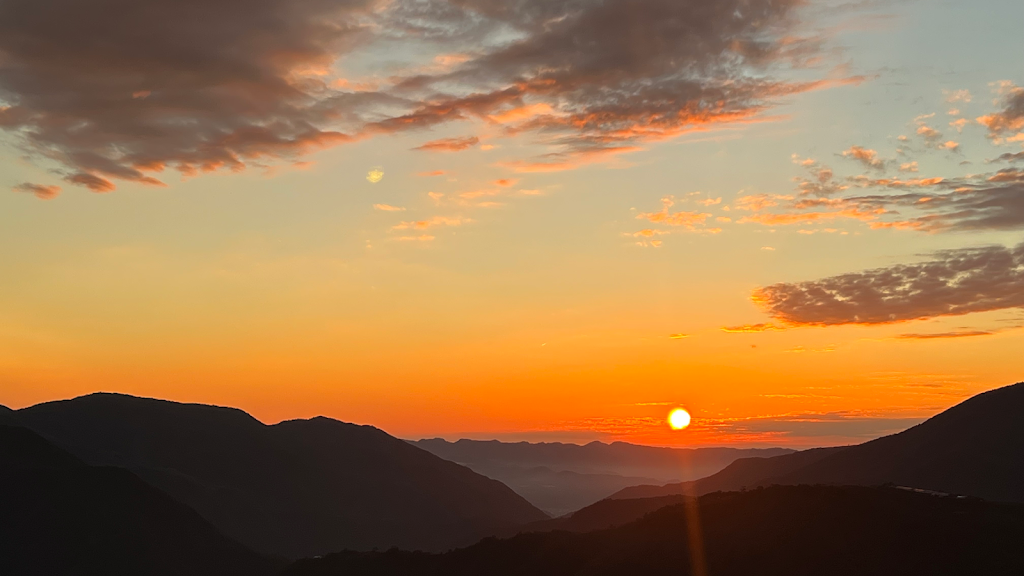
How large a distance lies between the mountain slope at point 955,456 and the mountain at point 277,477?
174ft

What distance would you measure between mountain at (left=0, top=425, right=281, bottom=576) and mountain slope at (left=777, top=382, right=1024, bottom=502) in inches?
2806

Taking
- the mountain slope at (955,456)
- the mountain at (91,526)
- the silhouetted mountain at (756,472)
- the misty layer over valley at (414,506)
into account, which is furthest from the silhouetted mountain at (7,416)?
the mountain slope at (955,456)

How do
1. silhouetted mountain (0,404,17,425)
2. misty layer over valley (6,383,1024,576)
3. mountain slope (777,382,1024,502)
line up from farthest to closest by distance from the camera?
silhouetted mountain (0,404,17,425) → mountain slope (777,382,1024,502) → misty layer over valley (6,383,1024,576)

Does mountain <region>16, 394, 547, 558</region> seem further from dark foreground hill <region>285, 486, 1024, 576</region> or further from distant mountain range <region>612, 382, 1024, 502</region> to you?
dark foreground hill <region>285, 486, 1024, 576</region>

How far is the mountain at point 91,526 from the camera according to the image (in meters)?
68.2

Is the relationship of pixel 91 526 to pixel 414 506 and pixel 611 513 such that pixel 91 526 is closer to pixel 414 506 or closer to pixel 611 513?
pixel 414 506

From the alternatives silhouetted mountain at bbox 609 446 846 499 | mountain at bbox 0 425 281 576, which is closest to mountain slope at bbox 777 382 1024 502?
silhouetted mountain at bbox 609 446 846 499

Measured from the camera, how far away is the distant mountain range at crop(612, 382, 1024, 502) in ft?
273

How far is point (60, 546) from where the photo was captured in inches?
2709

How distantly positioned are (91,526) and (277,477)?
47.8 m

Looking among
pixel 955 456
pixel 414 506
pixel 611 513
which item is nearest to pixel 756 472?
pixel 611 513

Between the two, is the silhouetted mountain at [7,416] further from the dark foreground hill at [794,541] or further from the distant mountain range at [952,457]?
the distant mountain range at [952,457]

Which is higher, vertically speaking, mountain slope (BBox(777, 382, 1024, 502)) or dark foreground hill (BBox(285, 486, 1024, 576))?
mountain slope (BBox(777, 382, 1024, 502))

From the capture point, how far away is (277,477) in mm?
119062
